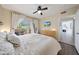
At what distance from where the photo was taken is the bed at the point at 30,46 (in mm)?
1850

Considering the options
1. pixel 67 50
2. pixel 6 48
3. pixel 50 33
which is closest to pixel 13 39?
pixel 6 48

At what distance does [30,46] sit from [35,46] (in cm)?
8

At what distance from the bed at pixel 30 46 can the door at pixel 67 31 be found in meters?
0.16

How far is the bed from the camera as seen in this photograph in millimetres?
1850

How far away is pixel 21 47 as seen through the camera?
186 centimetres

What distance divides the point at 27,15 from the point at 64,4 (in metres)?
0.64

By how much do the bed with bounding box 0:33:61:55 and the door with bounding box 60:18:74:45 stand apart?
158 millimetres

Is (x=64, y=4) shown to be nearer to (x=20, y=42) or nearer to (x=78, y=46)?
(x=78, y=46)

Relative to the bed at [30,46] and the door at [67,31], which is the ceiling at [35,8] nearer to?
the door at [67,31]

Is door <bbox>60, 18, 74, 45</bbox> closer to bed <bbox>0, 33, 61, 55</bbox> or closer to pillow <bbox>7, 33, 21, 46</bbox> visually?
bed <bbox>0, 33, 61, 55</bbox>

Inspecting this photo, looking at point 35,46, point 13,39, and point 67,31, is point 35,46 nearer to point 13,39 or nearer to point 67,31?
point 13,39

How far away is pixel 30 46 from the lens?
6.10 feet

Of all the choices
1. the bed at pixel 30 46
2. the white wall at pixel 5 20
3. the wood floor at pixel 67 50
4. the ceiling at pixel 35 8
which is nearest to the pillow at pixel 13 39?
the bed at pixel 30 46
